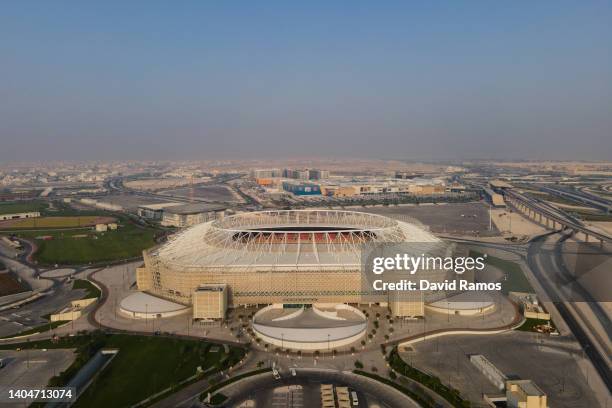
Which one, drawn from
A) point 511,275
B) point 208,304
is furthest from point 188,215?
point 511,275

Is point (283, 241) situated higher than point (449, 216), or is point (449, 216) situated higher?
point (283, 241)

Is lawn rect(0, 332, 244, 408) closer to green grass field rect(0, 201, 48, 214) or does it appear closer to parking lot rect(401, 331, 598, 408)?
parking lot rect(401, 331, 598, 408)

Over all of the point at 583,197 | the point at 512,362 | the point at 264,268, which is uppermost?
the point at 264,268

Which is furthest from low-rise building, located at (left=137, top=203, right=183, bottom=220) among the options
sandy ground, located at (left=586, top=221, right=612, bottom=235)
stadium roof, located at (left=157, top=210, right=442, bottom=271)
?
sandy ground, located at (left=586, top=221, right=612, bottom=235)

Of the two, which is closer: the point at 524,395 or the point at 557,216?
the point at 524,395

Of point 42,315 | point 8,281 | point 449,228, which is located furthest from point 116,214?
point 449,228

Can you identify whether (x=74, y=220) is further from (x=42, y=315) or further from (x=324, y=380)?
(x=324, y=380)

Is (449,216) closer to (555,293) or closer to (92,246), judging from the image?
(555,293)

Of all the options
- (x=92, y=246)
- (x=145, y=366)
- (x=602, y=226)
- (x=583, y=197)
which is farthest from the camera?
(x=583, y=197)
